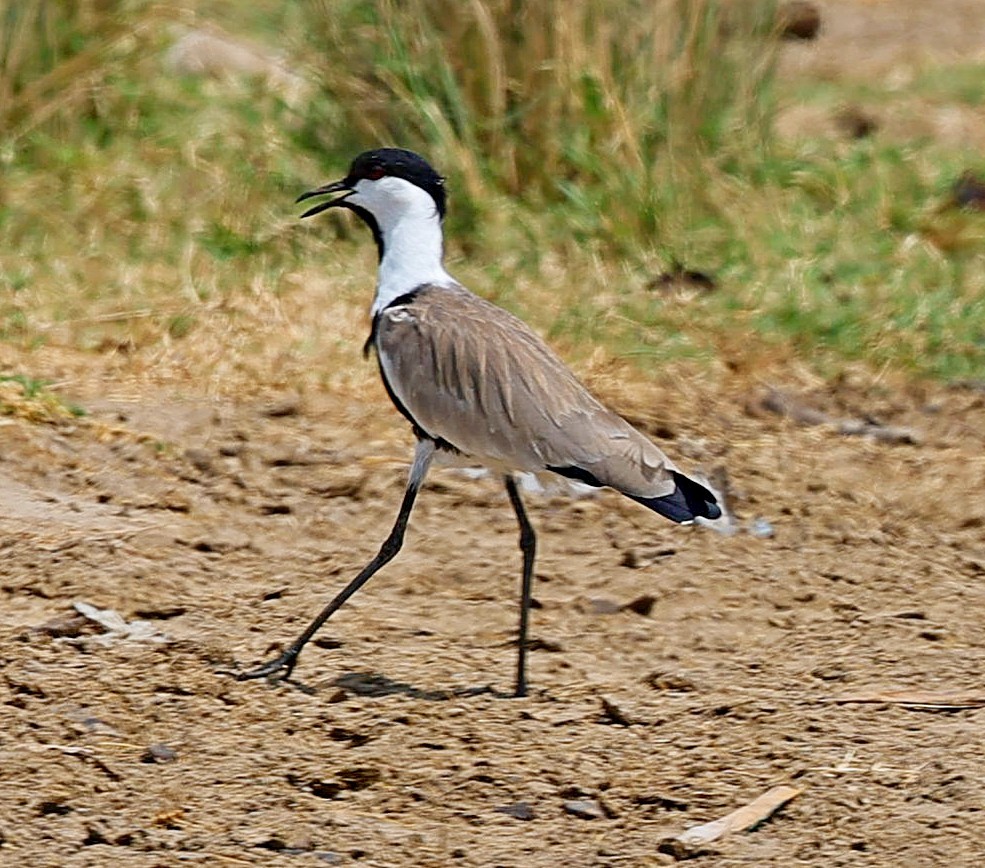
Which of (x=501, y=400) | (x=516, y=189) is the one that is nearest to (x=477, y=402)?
(x=501, y=400)

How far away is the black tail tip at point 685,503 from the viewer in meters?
4.02

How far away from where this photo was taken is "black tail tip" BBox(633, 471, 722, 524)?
4.02 meters

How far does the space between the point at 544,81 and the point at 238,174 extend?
3.71 ft

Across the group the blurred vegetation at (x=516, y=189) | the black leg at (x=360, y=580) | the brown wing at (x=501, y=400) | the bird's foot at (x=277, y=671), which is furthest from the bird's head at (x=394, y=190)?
the blurred vegetation at (x=516, y=189)

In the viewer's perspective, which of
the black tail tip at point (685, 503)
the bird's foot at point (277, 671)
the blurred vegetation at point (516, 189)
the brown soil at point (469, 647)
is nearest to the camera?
the brown soil at point (469, 647)

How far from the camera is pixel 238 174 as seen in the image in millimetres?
7066

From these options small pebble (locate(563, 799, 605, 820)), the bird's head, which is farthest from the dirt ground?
the bird's head

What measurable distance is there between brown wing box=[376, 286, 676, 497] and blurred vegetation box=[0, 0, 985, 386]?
1.76 meters

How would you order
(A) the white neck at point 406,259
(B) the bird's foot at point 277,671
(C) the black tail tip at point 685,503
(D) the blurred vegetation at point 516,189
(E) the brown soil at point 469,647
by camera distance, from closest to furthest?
(E) the brown soil at point 469,647 < (C) the black tail tip at point 685,503 < (B) the bird's foot at point 277,671 < (A) the white neck at point 406,259 < (D) the blurred vegetation at point 516,189

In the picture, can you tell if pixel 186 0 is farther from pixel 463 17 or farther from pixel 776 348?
pixel 776 348

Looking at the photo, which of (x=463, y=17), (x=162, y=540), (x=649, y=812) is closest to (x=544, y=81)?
(x=463, y=17)

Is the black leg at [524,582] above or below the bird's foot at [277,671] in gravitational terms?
above

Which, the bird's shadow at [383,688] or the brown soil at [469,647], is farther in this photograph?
the bird's shadow at [383,688]

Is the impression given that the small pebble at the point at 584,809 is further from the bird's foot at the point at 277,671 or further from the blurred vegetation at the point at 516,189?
the blurred vegetation at the point at 516,189
